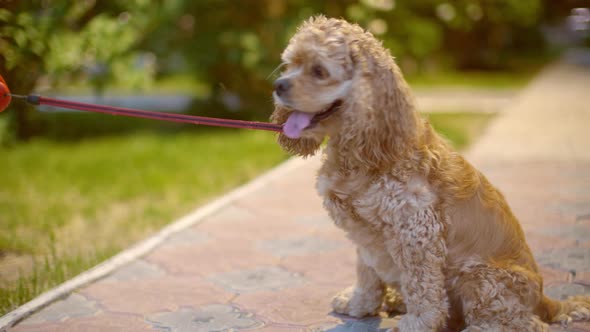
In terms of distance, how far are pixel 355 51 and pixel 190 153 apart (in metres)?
5.71

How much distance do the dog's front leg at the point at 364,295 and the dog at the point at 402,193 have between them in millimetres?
295

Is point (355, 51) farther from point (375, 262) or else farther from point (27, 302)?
point (27, 302)

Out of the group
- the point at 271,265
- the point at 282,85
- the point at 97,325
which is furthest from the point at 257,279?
the point at 282,85

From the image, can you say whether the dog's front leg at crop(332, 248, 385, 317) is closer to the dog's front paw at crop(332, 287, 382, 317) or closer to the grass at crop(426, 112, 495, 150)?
the dog's front paw at crop(332, 287, 382, 317)

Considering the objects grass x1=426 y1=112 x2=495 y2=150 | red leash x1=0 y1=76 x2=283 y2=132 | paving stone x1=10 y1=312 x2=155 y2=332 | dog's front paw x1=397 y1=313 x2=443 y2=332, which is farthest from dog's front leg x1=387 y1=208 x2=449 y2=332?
grass x1=426 y1=112 x2=495 y2=150

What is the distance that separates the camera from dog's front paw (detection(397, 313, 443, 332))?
3.20 metres

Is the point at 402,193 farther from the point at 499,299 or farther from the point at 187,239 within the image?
the point at 187,239

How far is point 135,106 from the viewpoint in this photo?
42.0 ft

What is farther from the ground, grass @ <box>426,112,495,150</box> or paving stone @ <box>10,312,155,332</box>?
grass @ <box>426,112,495,150</box>

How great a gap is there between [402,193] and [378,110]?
1.39ft

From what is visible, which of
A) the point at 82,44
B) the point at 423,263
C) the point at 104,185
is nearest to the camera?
the point at 423,263

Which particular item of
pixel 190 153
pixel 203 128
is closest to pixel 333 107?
pixel 190 153

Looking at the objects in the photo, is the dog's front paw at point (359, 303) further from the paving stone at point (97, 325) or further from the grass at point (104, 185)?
the grass at point (104, 185)

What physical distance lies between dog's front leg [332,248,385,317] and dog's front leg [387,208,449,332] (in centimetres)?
51
